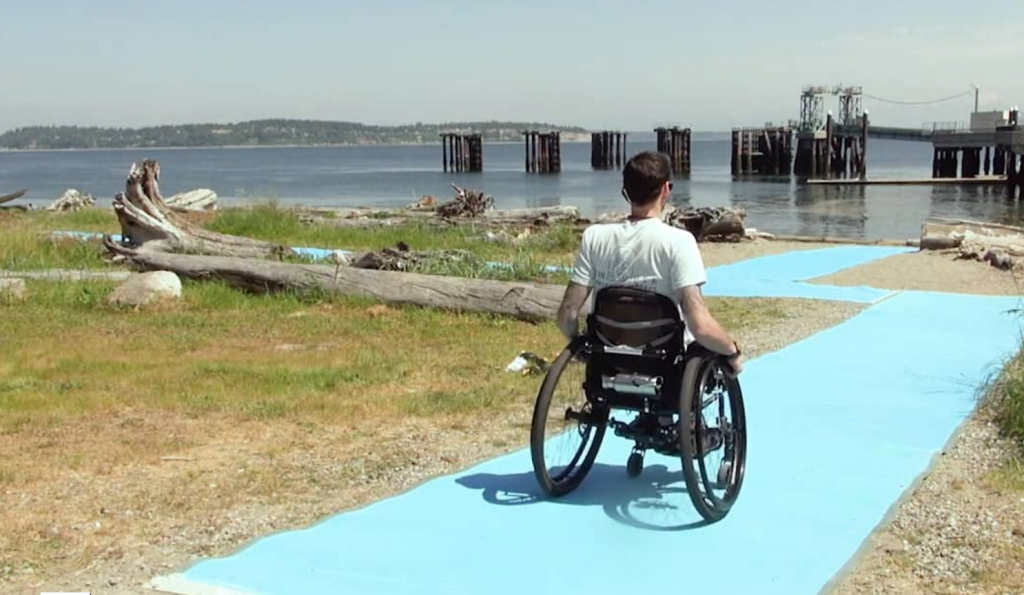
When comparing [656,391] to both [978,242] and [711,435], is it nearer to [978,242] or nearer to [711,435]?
[711,435]

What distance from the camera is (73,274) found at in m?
12.6

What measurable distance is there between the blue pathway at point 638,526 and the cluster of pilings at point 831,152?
186ft

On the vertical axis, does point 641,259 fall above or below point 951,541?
→ above

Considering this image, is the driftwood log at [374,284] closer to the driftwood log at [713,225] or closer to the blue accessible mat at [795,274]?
the blue accessible mat at [795,274]

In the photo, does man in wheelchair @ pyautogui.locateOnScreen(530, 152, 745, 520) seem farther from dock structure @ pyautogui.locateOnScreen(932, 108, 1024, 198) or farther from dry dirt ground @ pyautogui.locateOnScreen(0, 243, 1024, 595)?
dock structure @ pyautogui.locateOnScreen(932, 108, 1024, 198)

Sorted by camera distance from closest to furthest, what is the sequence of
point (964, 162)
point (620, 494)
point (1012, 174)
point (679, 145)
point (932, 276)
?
point (620, 494)
point (932, 276)
point (1012, 174)
point (964, 162)
point (679, 145)

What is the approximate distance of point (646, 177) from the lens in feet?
15.5

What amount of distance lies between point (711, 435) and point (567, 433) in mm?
1388

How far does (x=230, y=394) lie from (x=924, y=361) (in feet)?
17.3

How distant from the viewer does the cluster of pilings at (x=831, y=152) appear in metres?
64.3

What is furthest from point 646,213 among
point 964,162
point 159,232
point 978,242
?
Answer: point 964,162

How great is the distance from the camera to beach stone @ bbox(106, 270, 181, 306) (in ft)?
37.3

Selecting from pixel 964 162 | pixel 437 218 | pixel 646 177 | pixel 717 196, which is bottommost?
pixel 717 196

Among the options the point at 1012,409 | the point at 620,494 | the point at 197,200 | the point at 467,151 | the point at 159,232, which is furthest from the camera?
the point at 467,151
